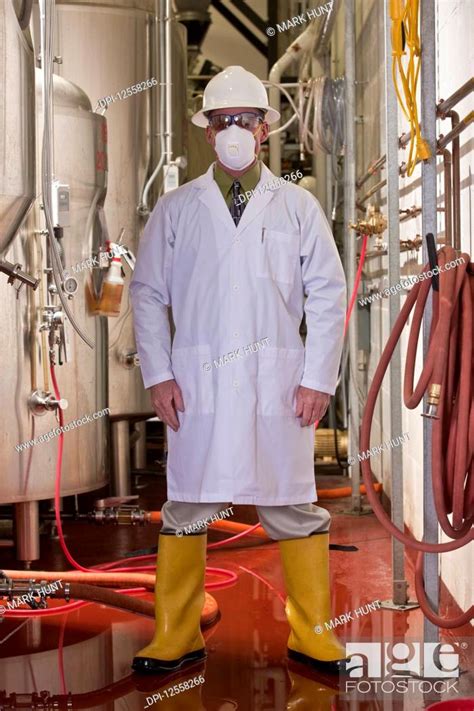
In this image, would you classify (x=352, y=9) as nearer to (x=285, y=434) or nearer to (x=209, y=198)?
(x=209, y=198)

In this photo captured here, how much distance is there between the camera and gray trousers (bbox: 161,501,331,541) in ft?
9.78

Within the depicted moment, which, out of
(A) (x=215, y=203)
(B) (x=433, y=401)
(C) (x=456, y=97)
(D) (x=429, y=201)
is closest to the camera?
(B) (x=433, y=401)

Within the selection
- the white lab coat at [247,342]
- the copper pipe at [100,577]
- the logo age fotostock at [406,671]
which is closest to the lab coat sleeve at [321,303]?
the white lab coat at [247,342]

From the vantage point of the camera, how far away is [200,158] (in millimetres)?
8516

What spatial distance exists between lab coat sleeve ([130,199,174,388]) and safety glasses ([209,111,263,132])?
0.26m

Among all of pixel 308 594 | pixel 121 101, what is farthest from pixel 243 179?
pixel 121 101

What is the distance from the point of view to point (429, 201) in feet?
8.65

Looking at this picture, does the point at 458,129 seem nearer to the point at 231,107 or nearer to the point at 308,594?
the point at 231,107

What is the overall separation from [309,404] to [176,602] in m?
0.64

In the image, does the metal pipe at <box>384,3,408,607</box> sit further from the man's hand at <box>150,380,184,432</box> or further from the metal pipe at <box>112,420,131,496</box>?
the metal pipe at <box>112,420,131,496</box>

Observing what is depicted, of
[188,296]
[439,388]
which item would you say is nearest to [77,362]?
[188,296]

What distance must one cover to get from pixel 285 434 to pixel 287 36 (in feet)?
22.3

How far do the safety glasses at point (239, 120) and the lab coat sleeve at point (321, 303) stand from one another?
0.28m

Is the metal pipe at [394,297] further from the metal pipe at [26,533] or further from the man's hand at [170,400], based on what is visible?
the metal pipe at [26,533]
